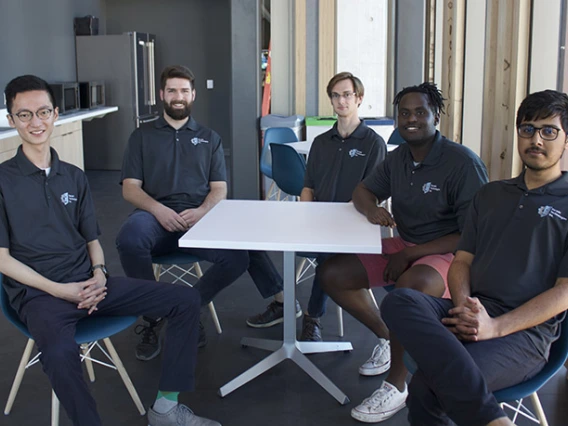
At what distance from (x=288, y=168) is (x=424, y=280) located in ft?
7.10

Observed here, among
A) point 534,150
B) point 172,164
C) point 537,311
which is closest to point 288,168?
point 172,164

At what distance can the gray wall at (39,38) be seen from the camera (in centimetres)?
713

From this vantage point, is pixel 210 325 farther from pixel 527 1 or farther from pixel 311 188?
pixel 527 1

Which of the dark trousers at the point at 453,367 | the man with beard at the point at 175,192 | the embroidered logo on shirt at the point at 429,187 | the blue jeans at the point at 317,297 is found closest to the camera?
the dark trousers at the point at 453,367

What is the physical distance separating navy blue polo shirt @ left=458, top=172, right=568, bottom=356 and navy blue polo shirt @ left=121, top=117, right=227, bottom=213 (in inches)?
63.1

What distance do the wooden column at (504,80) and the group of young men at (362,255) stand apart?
0.80 metres

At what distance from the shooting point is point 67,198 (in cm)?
242

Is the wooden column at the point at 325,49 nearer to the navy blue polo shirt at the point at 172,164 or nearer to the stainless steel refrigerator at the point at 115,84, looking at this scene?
the stainless steel refrigerator at the point at 115,84

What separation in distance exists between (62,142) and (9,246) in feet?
16.3

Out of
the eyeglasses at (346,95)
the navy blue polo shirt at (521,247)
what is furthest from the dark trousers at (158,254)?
the navy blue polo shirt at (521,247)

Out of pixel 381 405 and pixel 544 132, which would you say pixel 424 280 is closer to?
pixel 381 405

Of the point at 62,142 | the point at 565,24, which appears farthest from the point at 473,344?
the point at 62,142

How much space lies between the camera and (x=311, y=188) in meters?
3.40

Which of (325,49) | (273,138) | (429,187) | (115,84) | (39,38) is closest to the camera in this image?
(429,187)
